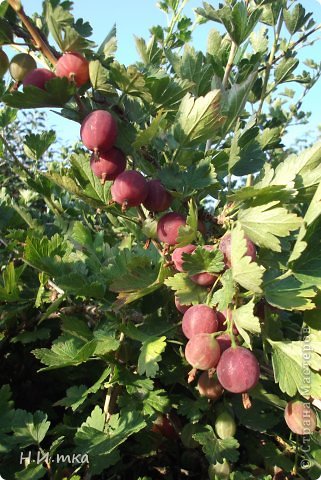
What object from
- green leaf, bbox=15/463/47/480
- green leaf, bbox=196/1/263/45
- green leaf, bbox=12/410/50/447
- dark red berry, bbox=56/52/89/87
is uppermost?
dark red berry, bbox=56/52/89/87

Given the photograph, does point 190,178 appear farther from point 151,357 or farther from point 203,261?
point 151,357

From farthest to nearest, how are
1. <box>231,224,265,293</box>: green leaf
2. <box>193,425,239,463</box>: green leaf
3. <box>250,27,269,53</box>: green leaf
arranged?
<box>250,27,269,53</box>: green leaf < <box>193,425,239,463</box>: green leaf < <box>231,224,265,293</box>: green leaf

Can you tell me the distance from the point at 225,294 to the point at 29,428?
1.56ft

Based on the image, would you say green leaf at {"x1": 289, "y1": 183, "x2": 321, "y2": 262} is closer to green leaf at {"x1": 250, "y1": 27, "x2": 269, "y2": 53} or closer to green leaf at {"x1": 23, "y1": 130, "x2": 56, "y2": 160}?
green leaf at {"x1": 250, "y1": 27, "x2": 269, "y2": 53}

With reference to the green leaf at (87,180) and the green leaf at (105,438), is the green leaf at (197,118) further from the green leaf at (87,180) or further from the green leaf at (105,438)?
the green leaf at (105,438)

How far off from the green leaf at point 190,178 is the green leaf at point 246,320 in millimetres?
210

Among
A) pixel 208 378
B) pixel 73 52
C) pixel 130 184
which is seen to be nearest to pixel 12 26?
pixel 73 52

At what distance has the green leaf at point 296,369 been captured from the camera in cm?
73

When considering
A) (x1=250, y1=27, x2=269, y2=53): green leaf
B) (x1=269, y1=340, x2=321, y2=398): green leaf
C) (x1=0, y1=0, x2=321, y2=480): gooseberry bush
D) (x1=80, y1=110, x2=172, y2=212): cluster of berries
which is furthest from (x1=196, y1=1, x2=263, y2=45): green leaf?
(x1=269, y1=340, x2=321, y2=398): green leaf

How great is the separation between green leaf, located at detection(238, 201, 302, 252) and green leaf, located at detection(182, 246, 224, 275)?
7cm

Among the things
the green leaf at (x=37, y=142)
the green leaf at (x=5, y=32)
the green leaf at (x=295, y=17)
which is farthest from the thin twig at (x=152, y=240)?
the green leaf at (x=295, y=17)

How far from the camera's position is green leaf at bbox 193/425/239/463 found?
880 mm

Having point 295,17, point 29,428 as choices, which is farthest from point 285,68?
point 29,428

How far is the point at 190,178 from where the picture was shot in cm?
80
